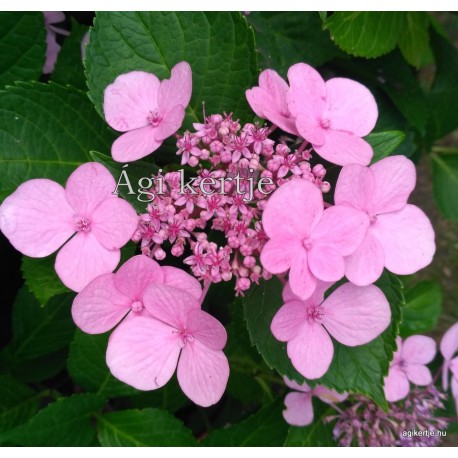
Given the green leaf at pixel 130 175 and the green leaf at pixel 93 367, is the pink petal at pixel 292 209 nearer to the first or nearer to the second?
the green leaf at pixel 130 175

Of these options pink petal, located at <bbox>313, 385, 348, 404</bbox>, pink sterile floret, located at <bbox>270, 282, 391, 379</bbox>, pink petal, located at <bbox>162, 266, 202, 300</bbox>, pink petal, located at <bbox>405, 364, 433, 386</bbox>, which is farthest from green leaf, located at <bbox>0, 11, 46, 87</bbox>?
pink petal, located at <bbox>405, 364, 433, 386</bbox>

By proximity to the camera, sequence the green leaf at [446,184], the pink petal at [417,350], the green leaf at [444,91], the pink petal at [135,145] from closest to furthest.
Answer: the pink petal at [135,145] → the pink petal at [417,350] → the green leaf at [444,91] → the green leaf at [446,184]

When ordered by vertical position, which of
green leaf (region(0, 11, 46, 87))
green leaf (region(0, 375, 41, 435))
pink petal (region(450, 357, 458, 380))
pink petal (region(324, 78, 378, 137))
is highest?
green leaf (region(0, 11, 46, 87))

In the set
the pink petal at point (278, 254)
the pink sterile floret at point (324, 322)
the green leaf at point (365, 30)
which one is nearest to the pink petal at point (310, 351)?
the pink sterile floret at point (324, 322)

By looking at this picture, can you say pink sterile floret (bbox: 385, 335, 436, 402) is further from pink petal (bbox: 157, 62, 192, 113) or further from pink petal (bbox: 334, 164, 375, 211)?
pink petal (bbox: 157, 62, 192, 113)

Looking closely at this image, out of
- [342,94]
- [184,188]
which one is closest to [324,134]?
[342,94]
